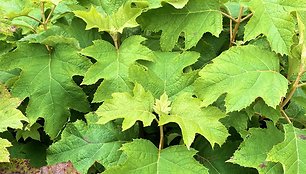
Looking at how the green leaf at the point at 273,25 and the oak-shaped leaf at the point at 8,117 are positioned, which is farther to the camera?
the green leaf at the point at 273,25

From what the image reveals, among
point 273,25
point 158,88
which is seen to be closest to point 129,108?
point 158,88

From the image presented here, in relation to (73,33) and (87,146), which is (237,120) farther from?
(73,33)

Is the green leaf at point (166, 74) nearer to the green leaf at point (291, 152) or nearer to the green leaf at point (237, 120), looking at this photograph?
the green leaf at point (237, 120)

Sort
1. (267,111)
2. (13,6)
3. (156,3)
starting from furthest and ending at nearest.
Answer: (13,6) < (156,3) < (267,111)

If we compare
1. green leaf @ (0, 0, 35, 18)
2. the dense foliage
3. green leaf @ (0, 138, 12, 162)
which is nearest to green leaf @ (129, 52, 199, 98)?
the dense foliage

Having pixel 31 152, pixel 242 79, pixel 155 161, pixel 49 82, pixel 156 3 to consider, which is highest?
pixel 156 3

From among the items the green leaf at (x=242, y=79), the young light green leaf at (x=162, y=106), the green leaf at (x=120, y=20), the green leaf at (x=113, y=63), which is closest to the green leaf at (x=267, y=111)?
the green leaf at (x=242, y=79)
